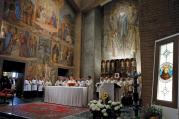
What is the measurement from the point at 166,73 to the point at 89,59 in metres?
14.6

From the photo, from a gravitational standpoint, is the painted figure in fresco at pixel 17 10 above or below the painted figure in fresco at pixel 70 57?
above

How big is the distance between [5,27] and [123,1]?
12.0m

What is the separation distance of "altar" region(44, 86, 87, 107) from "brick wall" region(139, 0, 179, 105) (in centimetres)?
455

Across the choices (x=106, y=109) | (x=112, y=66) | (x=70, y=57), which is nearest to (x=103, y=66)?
(x=112, y=66)

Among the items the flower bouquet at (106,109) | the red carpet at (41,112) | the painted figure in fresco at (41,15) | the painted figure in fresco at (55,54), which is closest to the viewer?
the flower bouquet at (106,109)

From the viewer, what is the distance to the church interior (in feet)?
14.9

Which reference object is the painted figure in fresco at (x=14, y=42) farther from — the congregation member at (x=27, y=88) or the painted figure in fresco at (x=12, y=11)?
the congregation member at (x=27, y=88)

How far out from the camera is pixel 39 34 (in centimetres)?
1490

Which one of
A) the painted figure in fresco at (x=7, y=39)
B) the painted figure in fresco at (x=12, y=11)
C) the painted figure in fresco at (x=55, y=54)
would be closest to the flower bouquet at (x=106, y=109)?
the painted figure in fresco at (x=7, y=39)

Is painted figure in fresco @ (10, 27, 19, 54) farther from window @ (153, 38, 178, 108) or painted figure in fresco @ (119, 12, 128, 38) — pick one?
window @ (153, 38, 178, 108)

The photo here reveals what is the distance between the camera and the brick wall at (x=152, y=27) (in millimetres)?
4742

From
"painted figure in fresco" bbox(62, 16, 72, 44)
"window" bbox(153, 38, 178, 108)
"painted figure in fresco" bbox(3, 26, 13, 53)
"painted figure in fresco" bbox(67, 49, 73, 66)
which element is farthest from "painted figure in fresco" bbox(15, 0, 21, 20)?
"window" bbox(153, 38, 178, 108)

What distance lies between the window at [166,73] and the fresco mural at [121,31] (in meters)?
13.0

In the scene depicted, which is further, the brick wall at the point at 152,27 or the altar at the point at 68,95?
the altar at the point at 68,95
